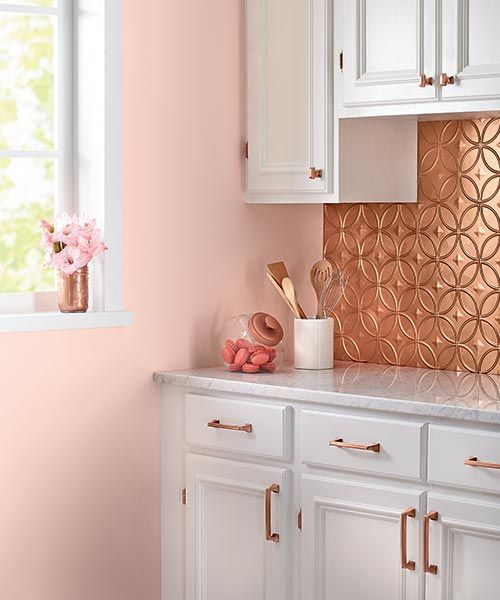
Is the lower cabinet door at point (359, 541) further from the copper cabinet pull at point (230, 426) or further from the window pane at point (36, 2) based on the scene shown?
the window pane at point (36, 2)

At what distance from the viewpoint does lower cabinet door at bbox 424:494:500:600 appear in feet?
8.51

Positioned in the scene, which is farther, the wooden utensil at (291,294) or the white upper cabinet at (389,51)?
the wooden utensil at (291,294)

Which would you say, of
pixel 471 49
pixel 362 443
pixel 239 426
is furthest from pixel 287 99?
pixel 362 443

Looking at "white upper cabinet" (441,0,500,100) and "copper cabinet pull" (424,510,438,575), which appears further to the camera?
"white upper cabinet" (441,0,500,100)

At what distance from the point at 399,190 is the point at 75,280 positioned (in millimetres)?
999

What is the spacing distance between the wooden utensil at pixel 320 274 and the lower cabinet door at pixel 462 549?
0.98m

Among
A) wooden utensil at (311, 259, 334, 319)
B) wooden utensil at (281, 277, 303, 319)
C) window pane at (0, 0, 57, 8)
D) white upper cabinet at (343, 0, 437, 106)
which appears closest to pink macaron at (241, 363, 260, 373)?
wooden utensil at (281, 277, 303, 319)

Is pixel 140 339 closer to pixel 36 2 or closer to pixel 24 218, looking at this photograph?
pixel 24 218

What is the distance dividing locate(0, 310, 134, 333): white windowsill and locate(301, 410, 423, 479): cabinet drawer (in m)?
0.59

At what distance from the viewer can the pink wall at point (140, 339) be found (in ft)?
9.76

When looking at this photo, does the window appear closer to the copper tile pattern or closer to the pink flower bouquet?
the pink flower bouquet

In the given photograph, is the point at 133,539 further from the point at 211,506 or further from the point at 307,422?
the point at 307,422

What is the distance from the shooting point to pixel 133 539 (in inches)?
127

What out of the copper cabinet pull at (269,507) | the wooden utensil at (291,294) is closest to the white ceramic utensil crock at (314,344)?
the wooden utensil at (291,294)
